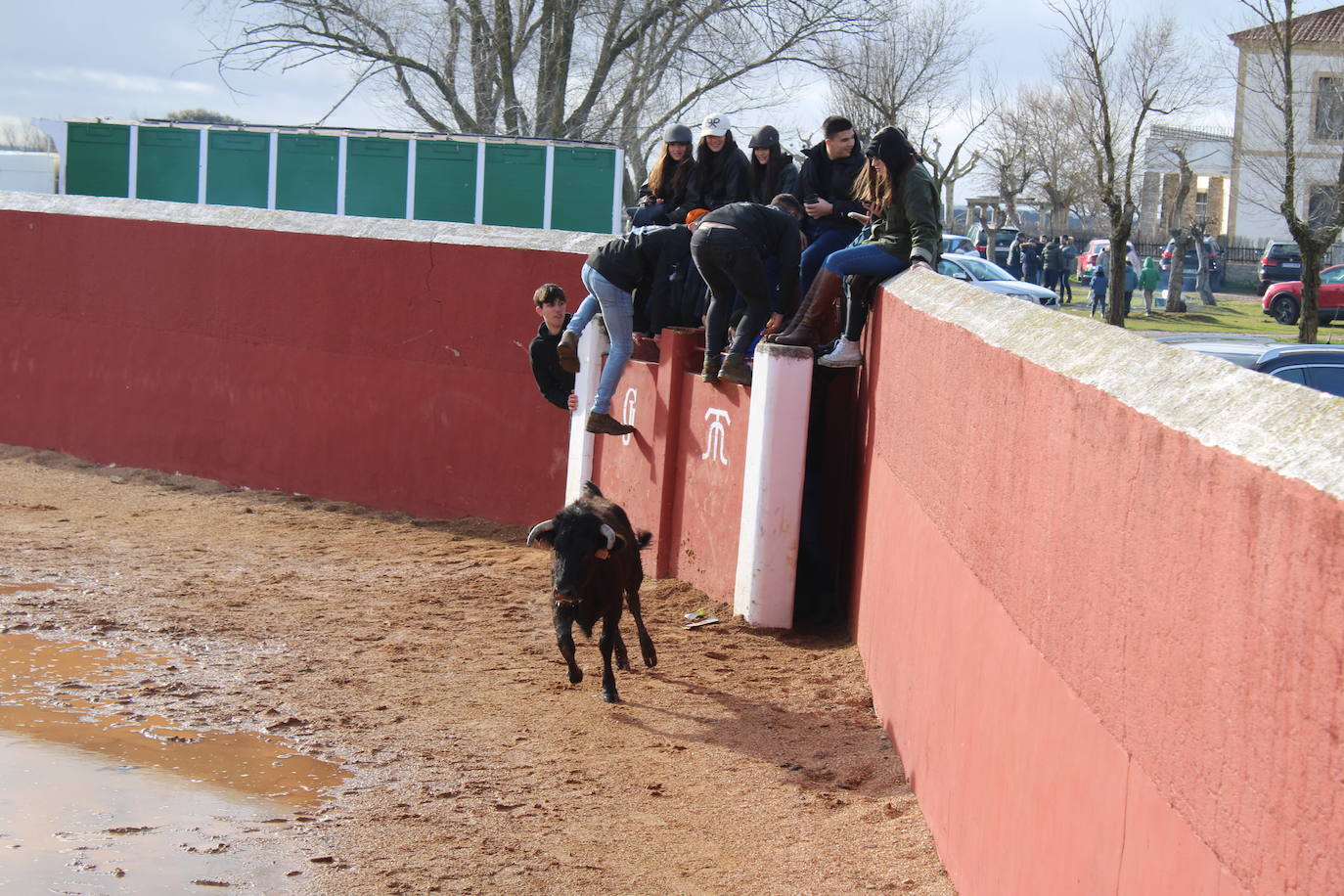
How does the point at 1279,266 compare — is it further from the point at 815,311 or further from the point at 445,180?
the point at 815,311

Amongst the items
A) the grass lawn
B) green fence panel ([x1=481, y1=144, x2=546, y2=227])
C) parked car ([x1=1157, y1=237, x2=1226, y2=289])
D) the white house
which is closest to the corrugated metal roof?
the white house

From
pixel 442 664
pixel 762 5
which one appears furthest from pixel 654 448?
pixel 762 5

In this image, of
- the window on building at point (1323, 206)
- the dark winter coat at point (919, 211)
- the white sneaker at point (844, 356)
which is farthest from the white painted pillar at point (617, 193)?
the window on building at point (1323, 206)

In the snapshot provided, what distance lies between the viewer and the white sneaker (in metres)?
8.38

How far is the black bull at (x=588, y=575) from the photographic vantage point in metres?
7.11

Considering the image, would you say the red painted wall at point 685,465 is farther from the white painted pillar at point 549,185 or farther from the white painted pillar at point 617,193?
the white painted pillar at point 549,185

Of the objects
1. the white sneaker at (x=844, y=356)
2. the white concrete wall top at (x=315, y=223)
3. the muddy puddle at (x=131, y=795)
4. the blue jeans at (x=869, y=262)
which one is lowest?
the muddy puddle at (x=131, y=795)

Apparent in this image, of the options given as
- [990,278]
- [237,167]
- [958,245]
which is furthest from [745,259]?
[958,245]

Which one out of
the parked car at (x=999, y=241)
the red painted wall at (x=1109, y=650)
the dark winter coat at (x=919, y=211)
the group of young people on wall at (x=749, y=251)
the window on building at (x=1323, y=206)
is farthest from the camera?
the parked car at (x=999, y=241)

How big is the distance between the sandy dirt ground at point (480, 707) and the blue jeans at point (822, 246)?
7.35 ft

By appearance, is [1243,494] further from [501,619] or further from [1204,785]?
[501,619]

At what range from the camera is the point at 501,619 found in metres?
8.80

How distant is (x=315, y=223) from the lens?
12742 millimetres

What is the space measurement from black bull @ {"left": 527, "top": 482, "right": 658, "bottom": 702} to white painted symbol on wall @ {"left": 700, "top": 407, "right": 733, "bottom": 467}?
166 centimetres
